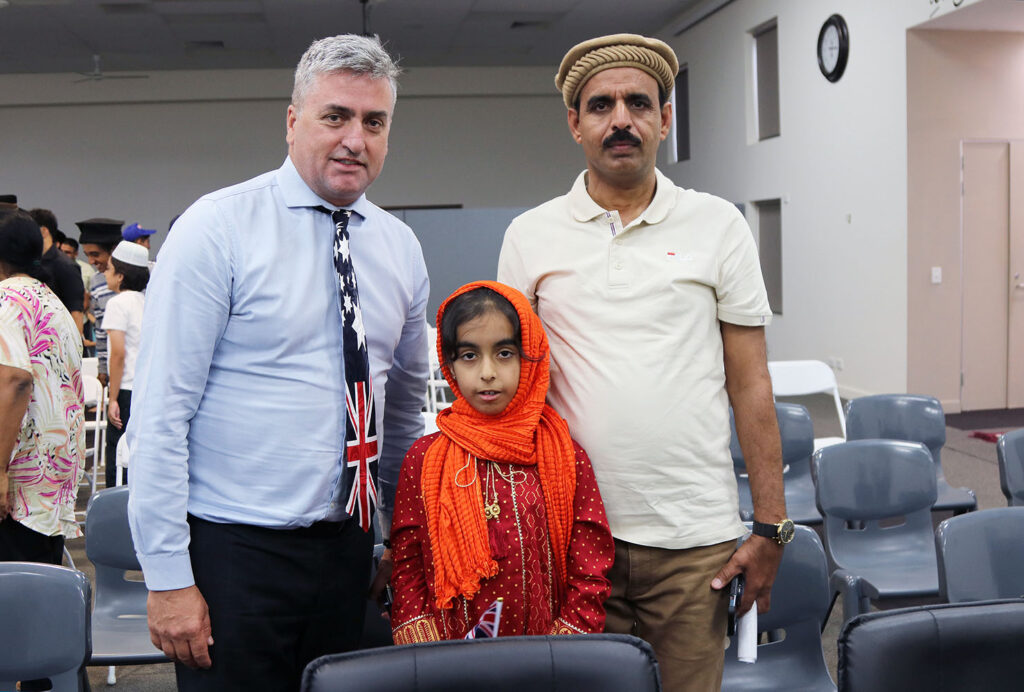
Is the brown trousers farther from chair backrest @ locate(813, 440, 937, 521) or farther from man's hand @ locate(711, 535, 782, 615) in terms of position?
chair backrest @ locate(813, 440, 937, 521)

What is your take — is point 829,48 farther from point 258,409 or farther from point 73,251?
point 258,409

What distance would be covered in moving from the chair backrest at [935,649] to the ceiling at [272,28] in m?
11.1

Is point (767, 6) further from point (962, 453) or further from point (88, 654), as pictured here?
point (88, 654)

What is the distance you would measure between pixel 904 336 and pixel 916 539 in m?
5.11

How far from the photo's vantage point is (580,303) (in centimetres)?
166

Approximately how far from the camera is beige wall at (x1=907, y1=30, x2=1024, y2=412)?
25.9 feet

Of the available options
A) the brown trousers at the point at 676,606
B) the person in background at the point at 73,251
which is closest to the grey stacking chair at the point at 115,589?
the brown trousers at the point at 676,606

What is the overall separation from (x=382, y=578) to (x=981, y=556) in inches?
60.1

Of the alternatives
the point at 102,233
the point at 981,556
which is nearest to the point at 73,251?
the point at 102,233

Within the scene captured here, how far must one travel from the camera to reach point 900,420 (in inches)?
165

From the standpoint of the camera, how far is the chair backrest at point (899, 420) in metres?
4.15

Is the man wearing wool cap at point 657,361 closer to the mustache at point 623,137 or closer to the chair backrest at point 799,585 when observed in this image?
the mustache at point 623,137

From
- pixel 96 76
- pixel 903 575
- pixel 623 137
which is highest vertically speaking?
pixel 96 76

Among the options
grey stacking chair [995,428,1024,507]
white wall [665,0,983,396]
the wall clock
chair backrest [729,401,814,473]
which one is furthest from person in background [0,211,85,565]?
the wall clock
